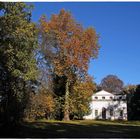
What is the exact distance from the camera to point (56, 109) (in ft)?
172

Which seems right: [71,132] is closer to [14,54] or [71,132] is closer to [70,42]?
[14,54]

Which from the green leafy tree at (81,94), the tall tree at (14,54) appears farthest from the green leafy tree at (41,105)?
the tall tree at (14,54)

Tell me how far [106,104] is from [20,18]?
5508cm

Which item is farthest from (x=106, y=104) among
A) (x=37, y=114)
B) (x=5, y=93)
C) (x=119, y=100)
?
(x=5, y=93)

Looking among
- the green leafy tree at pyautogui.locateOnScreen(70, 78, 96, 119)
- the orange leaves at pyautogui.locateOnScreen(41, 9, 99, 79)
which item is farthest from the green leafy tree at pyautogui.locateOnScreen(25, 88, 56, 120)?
the orange leaves at pyautogui.locateOnScreen(41, 9, 99, 79)

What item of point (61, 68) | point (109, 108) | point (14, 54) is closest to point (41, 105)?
point (61, 68)

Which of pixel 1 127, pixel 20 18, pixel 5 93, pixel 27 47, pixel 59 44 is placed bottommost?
pixel 1 127

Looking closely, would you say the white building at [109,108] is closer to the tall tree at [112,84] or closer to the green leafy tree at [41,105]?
the green leafy tree at [41,105]

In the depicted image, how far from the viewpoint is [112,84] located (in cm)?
11362

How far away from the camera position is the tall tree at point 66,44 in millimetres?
49000

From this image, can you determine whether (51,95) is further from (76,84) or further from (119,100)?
(119,100)

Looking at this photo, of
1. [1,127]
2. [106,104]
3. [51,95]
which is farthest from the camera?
[106,104]

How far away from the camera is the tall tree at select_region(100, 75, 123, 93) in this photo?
113 m

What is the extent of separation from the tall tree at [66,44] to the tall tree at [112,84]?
209 feet
